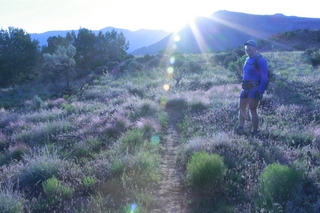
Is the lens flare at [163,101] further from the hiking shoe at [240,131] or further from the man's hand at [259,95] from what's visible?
the man's hand at [259,95]

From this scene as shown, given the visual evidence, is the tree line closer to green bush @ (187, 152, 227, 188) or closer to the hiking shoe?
the hiking shoe

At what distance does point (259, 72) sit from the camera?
5.39m

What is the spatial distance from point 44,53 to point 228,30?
67.7 meters

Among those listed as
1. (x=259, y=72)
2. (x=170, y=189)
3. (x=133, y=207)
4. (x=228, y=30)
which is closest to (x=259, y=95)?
(x=259, y=72)

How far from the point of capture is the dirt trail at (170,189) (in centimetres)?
338

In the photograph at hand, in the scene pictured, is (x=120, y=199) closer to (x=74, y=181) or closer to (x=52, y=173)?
(x=74, y=181)

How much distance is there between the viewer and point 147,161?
4.25 meters

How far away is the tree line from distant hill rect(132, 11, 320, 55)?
36.0 meters

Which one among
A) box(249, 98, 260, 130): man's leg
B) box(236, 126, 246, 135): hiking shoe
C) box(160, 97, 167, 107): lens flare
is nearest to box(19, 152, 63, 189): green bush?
box(236, 126, 246, 135): hiking shoe

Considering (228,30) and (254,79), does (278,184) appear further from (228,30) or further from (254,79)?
(228,30)

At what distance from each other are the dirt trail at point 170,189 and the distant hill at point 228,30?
68401 millimetres

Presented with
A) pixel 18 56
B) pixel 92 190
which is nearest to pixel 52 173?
pixel 92 190

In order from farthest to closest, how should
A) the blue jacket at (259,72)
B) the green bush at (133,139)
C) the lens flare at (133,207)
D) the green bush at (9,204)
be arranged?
the green bush at (133,139), the blue jacket at (259,72), the lens flare at (133,207), the green bush at (9,204)

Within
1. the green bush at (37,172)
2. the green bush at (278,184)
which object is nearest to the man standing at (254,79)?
the green bush at (278,184)
